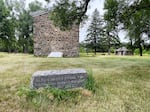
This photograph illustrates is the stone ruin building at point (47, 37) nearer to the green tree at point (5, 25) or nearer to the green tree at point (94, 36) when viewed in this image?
the green tree at point (5, 25)

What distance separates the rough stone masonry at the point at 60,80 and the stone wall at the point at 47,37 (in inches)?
660

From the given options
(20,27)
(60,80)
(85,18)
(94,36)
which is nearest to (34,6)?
(20,27)

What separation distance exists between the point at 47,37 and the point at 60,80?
17049mm

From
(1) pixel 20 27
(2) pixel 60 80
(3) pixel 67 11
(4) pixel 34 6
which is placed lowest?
(2) pixel 60 80

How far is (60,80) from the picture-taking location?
5.14 m

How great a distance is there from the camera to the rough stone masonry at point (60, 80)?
16.6 ft

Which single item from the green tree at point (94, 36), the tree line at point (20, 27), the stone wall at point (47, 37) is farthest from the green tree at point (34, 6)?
the stone wall at point (47, 37)

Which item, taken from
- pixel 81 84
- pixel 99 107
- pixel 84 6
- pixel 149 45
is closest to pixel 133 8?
pixel 84 6

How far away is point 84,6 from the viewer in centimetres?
1038

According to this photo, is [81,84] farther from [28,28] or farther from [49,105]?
[28,28]

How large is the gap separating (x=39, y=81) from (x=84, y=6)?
6.30 metres

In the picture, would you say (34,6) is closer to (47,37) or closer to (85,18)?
(47,37)

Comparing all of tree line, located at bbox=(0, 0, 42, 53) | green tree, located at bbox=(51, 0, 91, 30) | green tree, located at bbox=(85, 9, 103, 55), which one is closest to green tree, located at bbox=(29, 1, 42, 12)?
tree line, located at bbox=(0, 0, 42, 53)

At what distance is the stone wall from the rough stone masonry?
16773 millimetres
